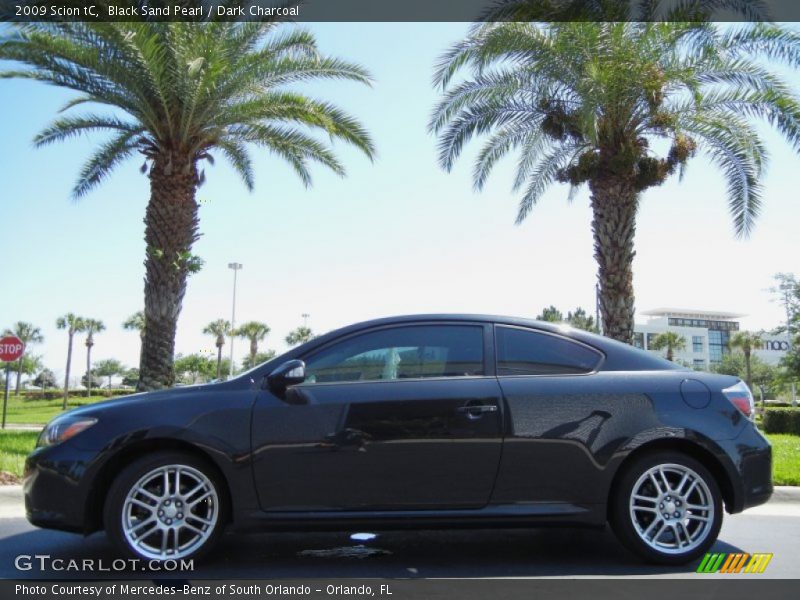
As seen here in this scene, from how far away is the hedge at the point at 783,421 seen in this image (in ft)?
76.4

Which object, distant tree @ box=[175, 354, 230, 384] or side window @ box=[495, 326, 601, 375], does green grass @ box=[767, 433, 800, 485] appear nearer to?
side window @ box=[495, 326, 601, 375]

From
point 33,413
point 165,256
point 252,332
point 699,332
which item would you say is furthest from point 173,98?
point 699,332

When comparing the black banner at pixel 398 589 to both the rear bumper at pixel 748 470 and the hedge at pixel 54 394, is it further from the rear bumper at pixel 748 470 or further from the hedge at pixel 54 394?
the hedge at pixel 54 394

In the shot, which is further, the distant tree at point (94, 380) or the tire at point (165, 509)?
the distant tree at point (94, 380)

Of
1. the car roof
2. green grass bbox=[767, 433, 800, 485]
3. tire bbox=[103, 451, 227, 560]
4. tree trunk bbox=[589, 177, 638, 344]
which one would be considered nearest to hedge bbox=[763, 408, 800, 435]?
green grass bbox=[767, 433, 800, 485]

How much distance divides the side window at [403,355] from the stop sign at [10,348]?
47.2 feet

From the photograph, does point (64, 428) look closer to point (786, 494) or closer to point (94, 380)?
point (786, 494)

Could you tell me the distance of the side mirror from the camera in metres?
4.20

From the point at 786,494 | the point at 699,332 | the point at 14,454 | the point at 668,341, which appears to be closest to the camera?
the point at 786,494

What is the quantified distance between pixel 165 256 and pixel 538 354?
9774 mm

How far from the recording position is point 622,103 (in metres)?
11.9

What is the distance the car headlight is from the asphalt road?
77 centimetres

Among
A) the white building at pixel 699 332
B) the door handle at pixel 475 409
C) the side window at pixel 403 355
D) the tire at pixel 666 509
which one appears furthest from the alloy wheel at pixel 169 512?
the white building at pixel 699 332

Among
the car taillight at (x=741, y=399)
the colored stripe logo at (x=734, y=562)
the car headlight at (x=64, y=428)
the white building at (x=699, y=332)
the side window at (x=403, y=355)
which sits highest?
the white building at (x=699, y=332)
